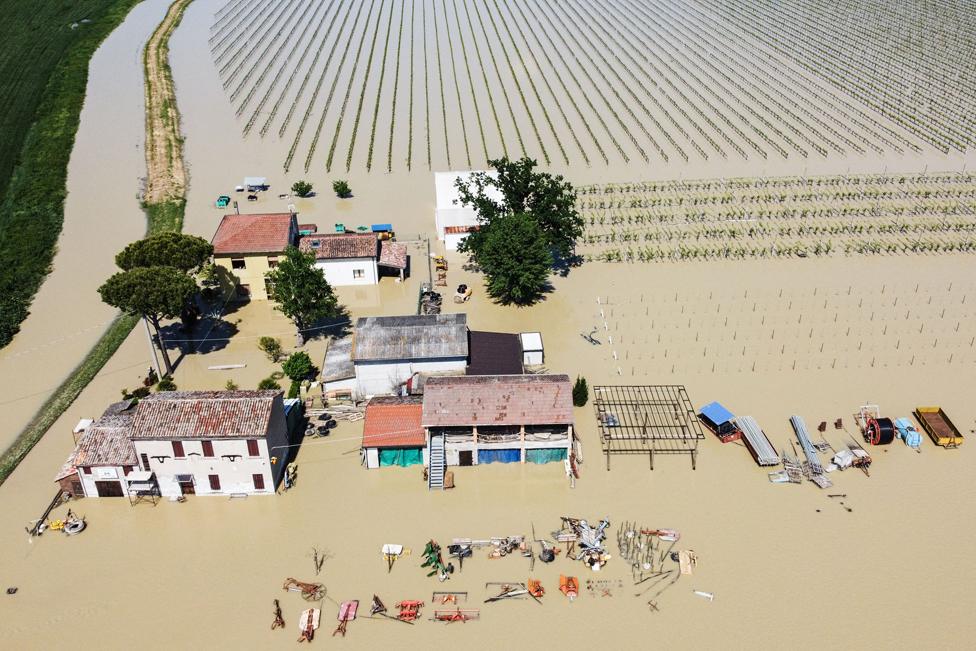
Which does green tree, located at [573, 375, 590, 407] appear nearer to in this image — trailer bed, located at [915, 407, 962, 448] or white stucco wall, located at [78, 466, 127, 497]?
trailer bed, located at [915, 407, 962, 448]

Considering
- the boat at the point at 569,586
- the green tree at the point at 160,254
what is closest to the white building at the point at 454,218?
the green tree at the point at 160,254

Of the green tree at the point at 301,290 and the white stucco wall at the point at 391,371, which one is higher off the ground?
the green tree at the point at 301,290

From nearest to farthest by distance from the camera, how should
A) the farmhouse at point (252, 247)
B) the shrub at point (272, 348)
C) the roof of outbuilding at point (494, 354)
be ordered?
the roof of outbuilding at point (494, 354)
the shrub at point (272, 348)
the farmhouse at point (252, 247)

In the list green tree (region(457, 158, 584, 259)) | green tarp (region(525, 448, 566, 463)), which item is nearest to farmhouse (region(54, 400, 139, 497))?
green tarp (region(525, 448, 566, 463))

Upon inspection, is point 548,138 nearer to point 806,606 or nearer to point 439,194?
point 439,194

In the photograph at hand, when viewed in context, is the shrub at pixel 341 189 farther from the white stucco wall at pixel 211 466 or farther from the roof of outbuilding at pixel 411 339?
the white stucco wall at pixel 211 466
